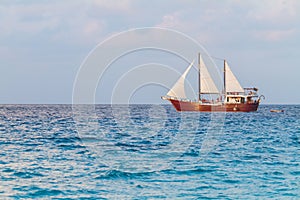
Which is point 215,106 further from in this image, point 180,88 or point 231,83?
point 180,88

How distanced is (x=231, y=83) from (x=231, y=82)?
259 mm

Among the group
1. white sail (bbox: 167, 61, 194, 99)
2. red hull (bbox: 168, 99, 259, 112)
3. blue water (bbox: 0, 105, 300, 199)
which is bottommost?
blue water (bbox: 0, 105, 300, 199)

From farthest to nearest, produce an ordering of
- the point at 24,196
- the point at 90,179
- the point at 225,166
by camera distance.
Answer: the point at 225,166
the point at 90,179
the point at 24,196

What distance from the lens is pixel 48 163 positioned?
71.8ft

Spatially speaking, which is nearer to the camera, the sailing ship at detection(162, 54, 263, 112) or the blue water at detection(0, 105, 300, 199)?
the blue water at detection(0, 105, 300, 199)

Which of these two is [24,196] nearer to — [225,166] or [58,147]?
[225,166]

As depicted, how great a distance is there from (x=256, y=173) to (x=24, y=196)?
9.95 metres

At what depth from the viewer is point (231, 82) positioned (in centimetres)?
9756

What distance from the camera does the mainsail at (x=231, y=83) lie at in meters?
96.4

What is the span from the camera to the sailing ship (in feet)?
307

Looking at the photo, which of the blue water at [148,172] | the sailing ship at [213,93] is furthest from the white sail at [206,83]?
the blue water at [148,172]

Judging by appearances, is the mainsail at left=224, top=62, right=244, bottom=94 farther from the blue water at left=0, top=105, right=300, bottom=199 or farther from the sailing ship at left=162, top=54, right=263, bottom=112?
the blue water at left=0, top=105, right=300, bottom=199

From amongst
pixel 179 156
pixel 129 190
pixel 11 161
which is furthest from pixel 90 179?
pixel 179 156

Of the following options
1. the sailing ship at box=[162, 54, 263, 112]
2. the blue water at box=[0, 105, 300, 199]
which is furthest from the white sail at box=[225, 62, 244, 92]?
the blue water at box=[0, 105, 300, 199]
